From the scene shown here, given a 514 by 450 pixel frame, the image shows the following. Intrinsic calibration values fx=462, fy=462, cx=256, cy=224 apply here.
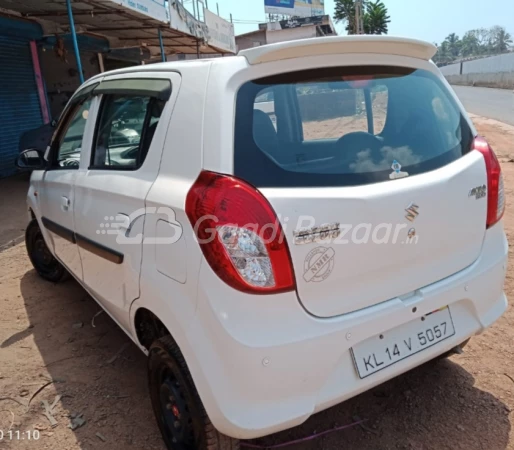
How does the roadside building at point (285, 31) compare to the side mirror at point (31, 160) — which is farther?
the roadside building at point (285, 31)

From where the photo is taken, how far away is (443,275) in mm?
2016

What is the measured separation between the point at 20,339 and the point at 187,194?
234 centimetres

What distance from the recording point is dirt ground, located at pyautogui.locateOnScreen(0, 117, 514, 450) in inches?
87.4

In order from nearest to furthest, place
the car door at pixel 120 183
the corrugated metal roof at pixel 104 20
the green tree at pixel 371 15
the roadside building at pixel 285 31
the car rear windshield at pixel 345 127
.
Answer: the car rear windshield at pixel 345 127
the car door at pixel 120 183
the corrugated metal roof at pixel 104 20
the roadside building at pixel 285 31
the green tree at pixel 371 15

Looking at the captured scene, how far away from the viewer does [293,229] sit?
1628 millimetres

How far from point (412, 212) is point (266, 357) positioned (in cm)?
82

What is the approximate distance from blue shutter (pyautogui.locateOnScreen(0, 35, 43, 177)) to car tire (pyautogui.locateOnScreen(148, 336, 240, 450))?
9.07 m

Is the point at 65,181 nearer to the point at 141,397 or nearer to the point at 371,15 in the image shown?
the point at 141,397

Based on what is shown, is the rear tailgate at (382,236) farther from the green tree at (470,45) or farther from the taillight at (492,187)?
the green tree at (470,45)

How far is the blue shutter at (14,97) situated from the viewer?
970cm

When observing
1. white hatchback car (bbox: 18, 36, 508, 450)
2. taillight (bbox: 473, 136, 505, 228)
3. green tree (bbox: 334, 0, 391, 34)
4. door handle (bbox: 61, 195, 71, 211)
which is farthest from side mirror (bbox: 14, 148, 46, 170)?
green tree (bbox: 334, 0, 391, 34)

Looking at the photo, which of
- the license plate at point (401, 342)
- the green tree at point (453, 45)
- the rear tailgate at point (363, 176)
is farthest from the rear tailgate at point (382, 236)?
the green tree at point (453, 45)

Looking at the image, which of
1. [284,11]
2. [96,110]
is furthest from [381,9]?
[96,110]

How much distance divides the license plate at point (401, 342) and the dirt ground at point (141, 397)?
0.55 meters
